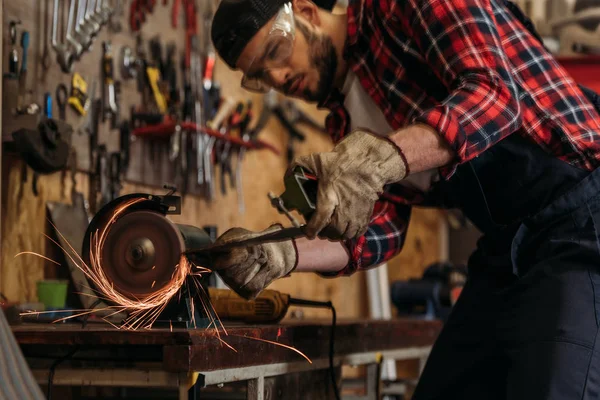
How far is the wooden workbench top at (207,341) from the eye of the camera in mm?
1493

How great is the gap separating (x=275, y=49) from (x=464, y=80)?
0.53 metres

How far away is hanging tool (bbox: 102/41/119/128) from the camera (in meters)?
2.88

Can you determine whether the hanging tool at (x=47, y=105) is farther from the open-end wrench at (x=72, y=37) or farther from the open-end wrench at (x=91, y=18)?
the open-end wrench at (x=91, y=18)

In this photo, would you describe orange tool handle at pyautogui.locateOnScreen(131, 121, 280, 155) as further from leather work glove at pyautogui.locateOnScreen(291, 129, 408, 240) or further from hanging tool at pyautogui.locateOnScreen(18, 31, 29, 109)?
leather work glove at pyautogui.locateOnScreen(291, 129, 408, 240)

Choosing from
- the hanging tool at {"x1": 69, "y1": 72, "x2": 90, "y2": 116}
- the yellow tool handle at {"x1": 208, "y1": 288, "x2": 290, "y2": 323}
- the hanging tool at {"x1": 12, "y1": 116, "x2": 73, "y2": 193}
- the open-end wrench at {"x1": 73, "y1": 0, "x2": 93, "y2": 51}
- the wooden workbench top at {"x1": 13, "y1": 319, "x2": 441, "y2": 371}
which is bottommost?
the wooden workbench top at {"x1": 13, "y1": 319, "x2": 441, "y2": 371}

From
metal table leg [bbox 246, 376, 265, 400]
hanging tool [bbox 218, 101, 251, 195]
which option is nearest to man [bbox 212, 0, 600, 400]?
metal table leg [bbox 246, 376, 265, 400]

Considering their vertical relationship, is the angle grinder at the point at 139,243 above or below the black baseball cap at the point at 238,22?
below

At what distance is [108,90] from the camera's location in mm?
2900

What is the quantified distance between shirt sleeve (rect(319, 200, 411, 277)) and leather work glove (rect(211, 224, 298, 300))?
0.66 feet

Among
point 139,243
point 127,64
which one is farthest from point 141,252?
point 127,64

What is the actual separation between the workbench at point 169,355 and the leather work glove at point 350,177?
295 millimetres

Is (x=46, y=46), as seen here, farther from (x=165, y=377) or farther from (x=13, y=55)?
(x=165, y=377)

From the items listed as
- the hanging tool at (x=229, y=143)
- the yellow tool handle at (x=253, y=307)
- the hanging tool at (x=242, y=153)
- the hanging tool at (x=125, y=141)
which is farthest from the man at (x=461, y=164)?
the hanging tool at (x=242, y=153)

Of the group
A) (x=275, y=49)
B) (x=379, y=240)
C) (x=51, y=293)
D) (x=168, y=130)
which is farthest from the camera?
(x=168, y=130)
